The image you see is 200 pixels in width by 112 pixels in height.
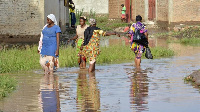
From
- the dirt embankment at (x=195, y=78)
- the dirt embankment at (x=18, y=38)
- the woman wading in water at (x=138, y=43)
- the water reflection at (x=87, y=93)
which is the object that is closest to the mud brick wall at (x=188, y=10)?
the dirt embankment at (x=18, y=38)

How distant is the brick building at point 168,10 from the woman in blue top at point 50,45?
25586mm

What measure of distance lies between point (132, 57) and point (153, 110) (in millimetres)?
11125

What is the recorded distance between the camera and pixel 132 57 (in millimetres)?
20375

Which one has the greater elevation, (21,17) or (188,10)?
(188,10)

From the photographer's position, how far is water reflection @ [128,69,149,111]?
32.3ft

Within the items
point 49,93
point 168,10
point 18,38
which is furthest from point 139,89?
point 168,10

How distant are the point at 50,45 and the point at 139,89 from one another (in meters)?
3.36

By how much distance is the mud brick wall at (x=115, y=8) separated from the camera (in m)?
50.6

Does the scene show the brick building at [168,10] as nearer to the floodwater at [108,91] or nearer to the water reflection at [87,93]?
the floodwater at [108,91]

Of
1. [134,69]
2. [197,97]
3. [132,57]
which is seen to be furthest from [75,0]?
[197,97]

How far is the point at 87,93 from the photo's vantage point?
37.3 feet

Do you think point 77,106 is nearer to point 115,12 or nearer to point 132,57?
point 132,57

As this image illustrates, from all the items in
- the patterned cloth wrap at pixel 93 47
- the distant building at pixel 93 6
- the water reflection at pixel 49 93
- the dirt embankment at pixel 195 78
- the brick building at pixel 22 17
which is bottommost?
the water reflection at pixel 49 93

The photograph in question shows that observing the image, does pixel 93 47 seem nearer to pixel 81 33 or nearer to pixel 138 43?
pixel 81 33
